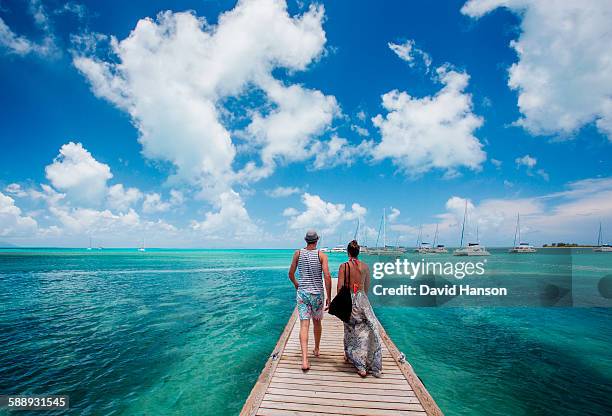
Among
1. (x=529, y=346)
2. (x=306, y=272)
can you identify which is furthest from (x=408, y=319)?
(x=306, y=272)

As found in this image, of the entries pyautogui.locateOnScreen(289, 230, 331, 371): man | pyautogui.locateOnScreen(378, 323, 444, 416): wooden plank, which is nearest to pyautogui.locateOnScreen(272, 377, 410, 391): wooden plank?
pyautogui.locateOnScreen(378, 323, 444, 416): wooden plank

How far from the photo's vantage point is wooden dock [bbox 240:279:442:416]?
4605 mm

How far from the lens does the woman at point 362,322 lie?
5773mm

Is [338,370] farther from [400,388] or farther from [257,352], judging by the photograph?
[257,352]

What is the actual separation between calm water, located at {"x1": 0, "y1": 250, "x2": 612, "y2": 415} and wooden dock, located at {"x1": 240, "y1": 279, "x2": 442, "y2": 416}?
126 inches

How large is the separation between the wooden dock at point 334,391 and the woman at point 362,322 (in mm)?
254

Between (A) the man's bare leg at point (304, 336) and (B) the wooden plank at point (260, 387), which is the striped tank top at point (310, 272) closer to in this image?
(A) the man's bare leg at point (304, 336)

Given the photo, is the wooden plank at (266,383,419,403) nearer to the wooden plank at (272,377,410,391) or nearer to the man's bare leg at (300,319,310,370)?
the wooden plank at (272,377,410,391)

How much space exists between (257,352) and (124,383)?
4.72 m

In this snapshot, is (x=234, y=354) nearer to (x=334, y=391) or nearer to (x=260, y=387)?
(x=260, y=387)

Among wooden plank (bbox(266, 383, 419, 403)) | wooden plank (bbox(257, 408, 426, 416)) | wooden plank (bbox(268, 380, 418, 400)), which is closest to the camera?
wooden plank (bbox(257, 408, 426, 416))

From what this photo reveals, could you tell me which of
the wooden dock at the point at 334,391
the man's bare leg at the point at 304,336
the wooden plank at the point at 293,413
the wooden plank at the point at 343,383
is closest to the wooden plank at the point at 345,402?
the wooden dock at the point at 334,391

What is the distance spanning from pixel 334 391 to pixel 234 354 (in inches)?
304

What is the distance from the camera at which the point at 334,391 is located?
517cm
